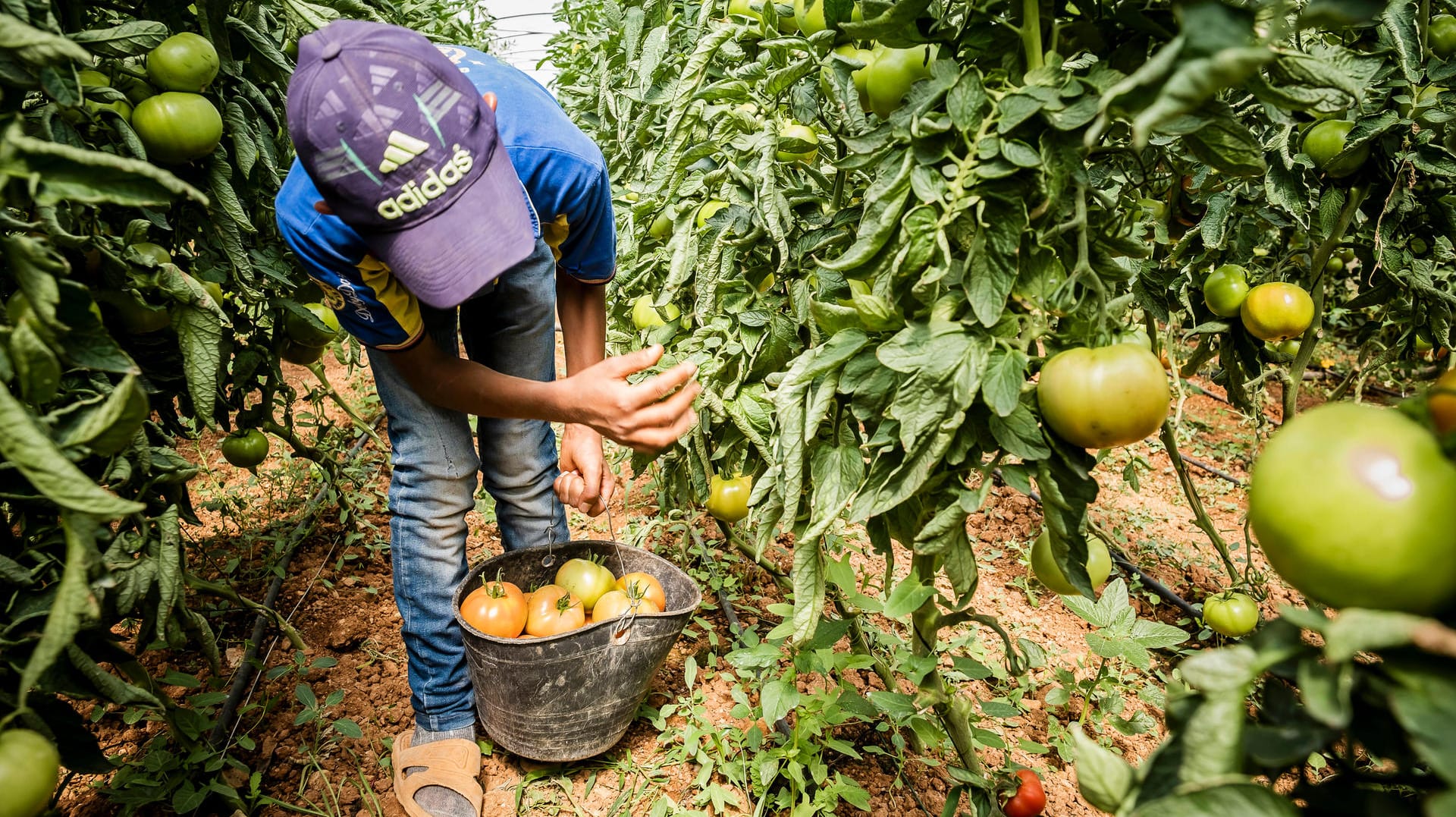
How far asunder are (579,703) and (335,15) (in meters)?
1.42

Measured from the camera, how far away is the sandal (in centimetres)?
159

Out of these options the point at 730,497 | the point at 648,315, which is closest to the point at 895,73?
the point at 730,497

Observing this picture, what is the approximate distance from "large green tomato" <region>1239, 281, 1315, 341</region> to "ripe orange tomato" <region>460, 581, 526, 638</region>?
1645 millimetres

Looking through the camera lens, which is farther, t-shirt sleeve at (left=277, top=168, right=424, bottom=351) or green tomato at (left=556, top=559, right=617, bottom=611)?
green tomato at (left=556, top=559, right=617, bottom=611)

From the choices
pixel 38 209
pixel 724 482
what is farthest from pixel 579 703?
pixel 38 209

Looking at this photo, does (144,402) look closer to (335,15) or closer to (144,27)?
(144,27)

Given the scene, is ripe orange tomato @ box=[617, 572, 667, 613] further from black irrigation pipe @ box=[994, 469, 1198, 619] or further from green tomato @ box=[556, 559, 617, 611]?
black irrigation pipe @ box=[994, 469, 1198, 619]

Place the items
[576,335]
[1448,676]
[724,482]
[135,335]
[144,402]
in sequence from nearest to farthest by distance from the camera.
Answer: [1448,676], [144,402], [135,335], [724,482], [576,335]

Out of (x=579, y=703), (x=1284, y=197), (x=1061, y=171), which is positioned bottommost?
(x=579, y=703)

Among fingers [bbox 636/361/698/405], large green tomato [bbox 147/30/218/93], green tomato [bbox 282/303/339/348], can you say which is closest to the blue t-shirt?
large green tomato [bbox 147/30/218/93]

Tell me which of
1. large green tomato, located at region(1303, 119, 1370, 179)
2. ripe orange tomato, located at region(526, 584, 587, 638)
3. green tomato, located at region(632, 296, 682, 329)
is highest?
large green tomato, located at region(1303, 119, 1370, 179)

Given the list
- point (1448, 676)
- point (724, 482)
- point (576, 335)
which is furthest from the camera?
point (576, 335)

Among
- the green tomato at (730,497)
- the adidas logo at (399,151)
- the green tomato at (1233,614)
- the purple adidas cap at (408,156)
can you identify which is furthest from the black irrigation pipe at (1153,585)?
the adidas logo at (399,151)

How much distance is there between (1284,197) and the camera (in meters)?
A: 1.41
